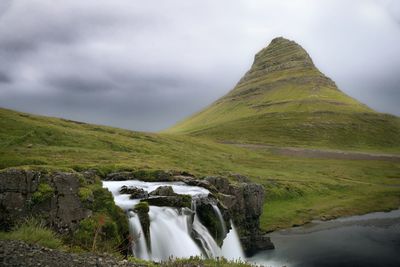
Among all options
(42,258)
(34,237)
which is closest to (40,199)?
(34,237)

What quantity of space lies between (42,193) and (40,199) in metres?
0.50

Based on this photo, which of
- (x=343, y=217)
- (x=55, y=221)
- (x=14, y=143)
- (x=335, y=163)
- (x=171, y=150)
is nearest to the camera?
(x=55, y=221)

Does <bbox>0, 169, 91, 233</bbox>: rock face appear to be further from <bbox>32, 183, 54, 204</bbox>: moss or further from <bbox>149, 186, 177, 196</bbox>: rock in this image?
<bbox>149, 186, 177, 196</bbox>: rock

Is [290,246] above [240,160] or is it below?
below

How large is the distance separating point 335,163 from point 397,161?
131ft

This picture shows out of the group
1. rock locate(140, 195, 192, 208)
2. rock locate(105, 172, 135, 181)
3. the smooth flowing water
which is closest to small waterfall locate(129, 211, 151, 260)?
rock locate(140, 195, 192, 208)

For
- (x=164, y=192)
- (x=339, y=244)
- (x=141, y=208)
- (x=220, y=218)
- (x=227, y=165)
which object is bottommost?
(x=339, y=244)

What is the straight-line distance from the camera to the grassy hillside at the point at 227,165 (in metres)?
87.2

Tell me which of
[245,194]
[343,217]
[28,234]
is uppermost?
[28,234]

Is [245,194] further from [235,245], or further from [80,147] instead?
[80,147]

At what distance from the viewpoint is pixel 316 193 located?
364 ft

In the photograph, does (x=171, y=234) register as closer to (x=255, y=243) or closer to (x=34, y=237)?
(x=34, y=237)

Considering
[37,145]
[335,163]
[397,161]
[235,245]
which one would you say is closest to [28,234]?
[235,245]

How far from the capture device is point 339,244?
64.9 metres
